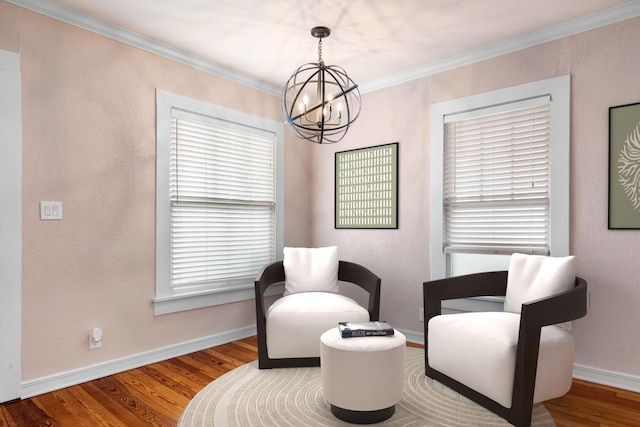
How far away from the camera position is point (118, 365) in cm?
296

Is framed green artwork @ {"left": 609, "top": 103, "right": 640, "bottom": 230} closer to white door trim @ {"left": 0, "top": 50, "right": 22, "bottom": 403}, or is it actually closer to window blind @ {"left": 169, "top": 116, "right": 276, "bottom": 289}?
window blind @ {"left": 169, "top": 116, "right": 276, "bottom": 289}

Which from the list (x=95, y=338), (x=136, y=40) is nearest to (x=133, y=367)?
(x=95, y=338)

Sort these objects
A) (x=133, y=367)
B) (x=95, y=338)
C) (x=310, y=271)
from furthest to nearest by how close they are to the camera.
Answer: (x=310, y=271) < (x=133, y=367) < (x=95, y=338)

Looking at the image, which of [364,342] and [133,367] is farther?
[133,367]

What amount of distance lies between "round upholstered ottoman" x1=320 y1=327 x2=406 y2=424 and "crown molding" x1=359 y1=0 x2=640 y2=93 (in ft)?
8.00

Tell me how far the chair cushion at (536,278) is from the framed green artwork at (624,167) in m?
0.56

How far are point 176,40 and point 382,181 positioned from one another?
2.15 m

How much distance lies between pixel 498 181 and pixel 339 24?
1711 mm

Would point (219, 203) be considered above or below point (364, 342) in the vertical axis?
above

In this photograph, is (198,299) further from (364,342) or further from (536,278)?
(536,278)

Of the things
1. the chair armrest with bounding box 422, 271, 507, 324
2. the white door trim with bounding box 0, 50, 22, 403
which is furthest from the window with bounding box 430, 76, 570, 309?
the white door trim with bounding box 0, 50, 22, 403

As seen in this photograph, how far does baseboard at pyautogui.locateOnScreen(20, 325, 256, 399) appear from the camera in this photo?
8.45ft

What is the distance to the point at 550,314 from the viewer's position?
84.4 inches

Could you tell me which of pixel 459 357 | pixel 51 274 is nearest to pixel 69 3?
pixel 51 274
